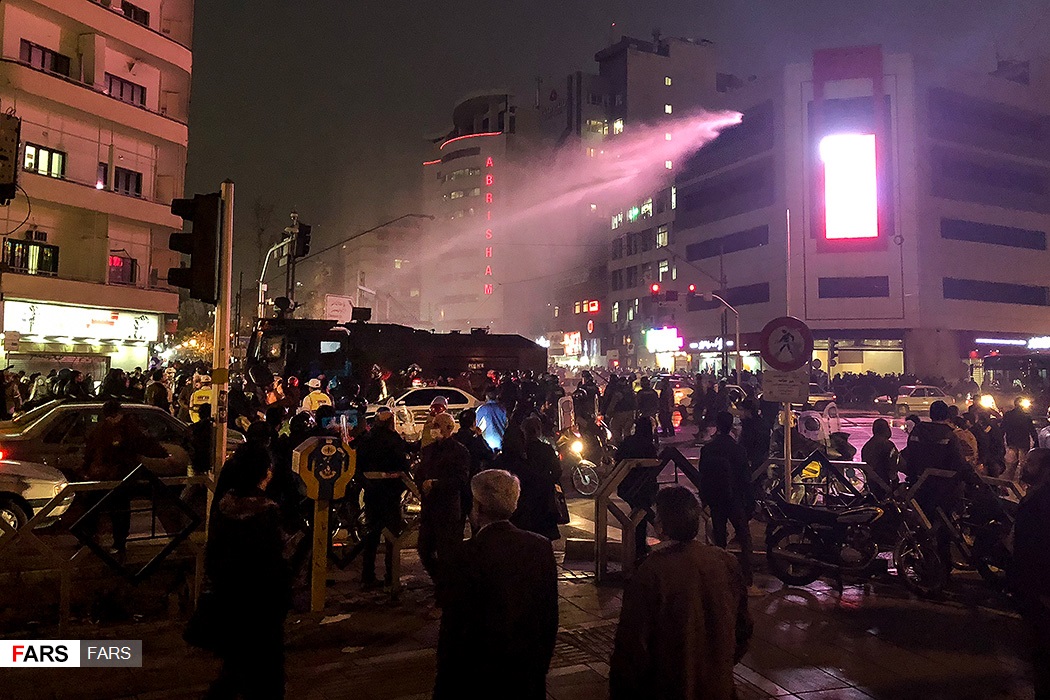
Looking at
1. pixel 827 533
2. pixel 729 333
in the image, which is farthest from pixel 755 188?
pixel 827 533

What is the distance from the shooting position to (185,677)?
5152 millimetres

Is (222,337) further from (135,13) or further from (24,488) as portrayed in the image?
(135,13)

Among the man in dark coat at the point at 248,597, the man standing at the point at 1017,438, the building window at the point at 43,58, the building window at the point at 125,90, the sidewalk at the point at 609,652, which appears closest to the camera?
the man in dark coat at the point at 248,597

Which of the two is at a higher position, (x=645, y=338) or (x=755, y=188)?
(x=755, y=188)

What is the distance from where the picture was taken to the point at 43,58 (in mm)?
27344

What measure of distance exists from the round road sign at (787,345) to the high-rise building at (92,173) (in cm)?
2518

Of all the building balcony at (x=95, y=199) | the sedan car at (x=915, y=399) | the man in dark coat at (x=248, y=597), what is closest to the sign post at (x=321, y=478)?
the man in dark coat at (x=248, y=597)

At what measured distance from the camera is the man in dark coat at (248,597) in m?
3.88

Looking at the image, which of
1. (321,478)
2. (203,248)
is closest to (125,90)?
(203,248)

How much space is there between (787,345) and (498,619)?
699 cm

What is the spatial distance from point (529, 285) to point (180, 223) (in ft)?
296

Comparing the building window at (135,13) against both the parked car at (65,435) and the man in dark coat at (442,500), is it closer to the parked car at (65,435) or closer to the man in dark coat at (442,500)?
the parked car at (65,435)

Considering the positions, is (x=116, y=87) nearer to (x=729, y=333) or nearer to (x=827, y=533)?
(x=827, y=533)

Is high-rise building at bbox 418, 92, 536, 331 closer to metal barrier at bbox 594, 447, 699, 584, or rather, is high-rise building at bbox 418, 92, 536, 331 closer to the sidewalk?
metal barrier at bbox 594, 447, 699, 584
